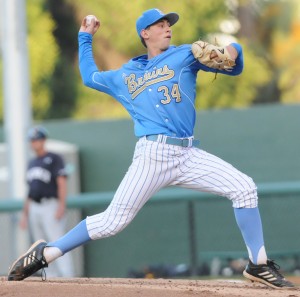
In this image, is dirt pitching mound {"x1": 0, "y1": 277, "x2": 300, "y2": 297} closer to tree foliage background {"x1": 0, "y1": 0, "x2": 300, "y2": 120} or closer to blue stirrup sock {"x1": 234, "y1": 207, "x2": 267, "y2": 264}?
blue stirrup sock {"x1": 234, "y1": 207, "x2": 267, "y2": 264}

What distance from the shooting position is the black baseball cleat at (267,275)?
6691 mm

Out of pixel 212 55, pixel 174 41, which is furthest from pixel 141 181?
pixel 174 41

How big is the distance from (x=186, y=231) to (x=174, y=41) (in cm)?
1387

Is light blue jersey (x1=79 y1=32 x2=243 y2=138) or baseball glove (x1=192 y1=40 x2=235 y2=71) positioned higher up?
baseball glove (x1=192 y1=40 x2=235 y2=71)

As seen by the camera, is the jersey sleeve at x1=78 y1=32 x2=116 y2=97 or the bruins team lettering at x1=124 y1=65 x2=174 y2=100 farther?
the jersey sleeve at x1=78 y1=32 x2=116 y2=97

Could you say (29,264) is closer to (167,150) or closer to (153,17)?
(167,150)

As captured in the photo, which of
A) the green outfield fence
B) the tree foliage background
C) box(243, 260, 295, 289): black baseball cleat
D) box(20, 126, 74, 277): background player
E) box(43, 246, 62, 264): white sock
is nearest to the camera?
box(243, 260, 295, 289): black baseball cleat

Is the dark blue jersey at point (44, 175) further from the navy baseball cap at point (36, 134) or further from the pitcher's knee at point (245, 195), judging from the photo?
the pitcher's knee at point (245, 195)

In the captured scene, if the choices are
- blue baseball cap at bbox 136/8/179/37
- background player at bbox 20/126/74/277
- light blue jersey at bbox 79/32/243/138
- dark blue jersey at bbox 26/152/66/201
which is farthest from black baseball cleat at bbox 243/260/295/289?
dark blue jersey at bbox 26/152/66/201

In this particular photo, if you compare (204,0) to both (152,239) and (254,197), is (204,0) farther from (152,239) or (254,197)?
(254,197)

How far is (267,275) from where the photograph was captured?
6699 millimetres

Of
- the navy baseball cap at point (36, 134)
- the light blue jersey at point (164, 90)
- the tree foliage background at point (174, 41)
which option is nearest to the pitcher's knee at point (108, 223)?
the light blue jersey at point (164, 90)

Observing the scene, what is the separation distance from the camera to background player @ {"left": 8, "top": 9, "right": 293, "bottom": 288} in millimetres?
6520

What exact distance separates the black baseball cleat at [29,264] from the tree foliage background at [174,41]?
16.8 metres
